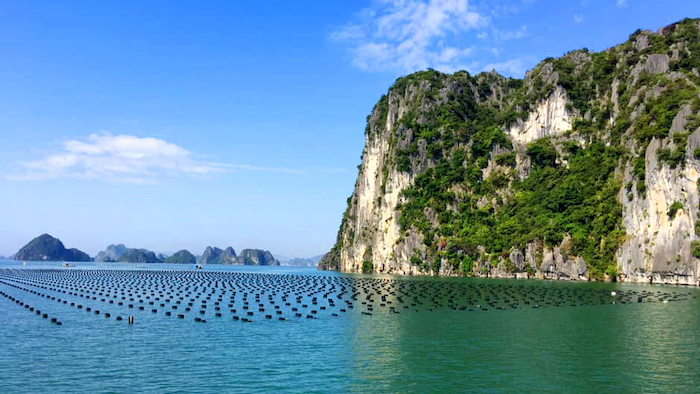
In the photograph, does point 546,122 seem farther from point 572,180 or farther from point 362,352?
point 362,352

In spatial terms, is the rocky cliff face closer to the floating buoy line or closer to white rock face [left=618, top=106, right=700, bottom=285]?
white rock face [left=618, top=106, right=700, bottom=285]

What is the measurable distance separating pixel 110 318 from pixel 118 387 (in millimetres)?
33466

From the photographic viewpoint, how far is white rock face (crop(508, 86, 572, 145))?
582 ft

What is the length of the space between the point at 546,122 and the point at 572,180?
38.6m

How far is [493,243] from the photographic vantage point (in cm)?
15450

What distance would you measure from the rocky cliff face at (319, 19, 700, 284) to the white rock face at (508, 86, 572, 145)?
1.20 feet

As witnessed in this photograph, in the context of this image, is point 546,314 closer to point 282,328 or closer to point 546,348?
point 546,348

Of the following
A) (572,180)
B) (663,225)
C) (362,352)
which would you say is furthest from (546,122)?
(362,352)

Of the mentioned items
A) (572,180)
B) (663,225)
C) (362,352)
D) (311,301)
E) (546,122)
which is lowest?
(362,352)

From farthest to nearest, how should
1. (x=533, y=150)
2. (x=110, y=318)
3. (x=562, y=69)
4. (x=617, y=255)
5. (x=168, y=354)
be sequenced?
(x=562, y=69) < (x=533, y=150) < (x=617, y=255) < (x=110, y=318) < (x=168, y=354)

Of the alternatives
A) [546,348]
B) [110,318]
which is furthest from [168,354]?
[546,348]

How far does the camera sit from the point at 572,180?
494 feet

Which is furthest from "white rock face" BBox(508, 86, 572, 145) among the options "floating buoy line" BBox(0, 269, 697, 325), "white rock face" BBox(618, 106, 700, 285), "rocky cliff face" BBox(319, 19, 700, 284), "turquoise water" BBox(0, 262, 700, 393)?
"turquoise water" BBox(0, 262, 700, 393)

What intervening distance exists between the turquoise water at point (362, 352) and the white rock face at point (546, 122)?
121179mm
